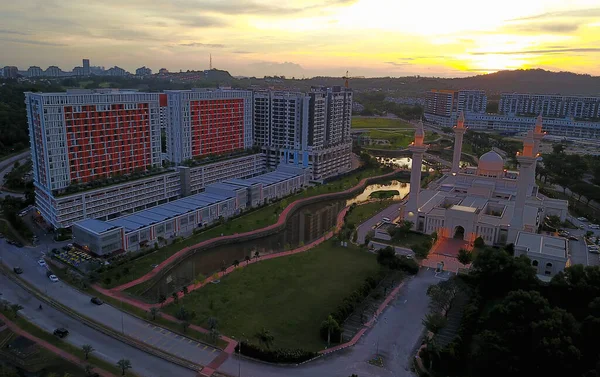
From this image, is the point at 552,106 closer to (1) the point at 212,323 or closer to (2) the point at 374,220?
(2) the point at 374,220

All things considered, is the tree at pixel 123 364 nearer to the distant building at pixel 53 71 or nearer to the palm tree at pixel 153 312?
the palm tree at pixel 153 312

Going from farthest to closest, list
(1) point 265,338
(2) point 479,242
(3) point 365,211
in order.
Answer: (3) point 365,211 → (2) point 479,242 → (1) point 265,338

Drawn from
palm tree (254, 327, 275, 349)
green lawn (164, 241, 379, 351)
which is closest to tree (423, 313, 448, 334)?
green lawn (164, 241, 379, 351)

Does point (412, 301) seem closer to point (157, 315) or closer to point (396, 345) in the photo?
point (396, 345)

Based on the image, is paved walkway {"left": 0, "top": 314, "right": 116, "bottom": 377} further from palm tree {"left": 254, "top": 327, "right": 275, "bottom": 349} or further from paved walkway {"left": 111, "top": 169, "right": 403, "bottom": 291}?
palm tree {"left": 254, "top": 327, "right": 275, "bottom": 349}

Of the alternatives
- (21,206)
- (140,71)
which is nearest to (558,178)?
(21,206)

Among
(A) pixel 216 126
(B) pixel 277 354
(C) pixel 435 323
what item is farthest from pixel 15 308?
(A) pixel 216 126

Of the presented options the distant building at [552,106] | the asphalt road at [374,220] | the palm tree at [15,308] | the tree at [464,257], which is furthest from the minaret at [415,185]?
the distant building at [552,106]
